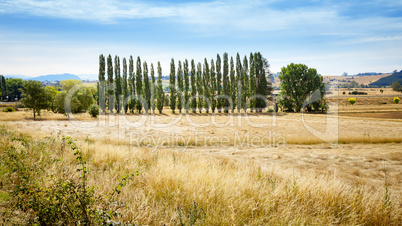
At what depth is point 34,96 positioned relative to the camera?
2938 centimetres

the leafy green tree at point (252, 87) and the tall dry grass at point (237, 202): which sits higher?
the leafy green tree at point (252, 87)

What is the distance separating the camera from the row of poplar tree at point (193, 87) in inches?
2025

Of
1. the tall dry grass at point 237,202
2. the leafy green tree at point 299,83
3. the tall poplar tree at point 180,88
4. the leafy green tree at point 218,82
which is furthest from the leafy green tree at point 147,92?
the tall dry grass at point 237,202

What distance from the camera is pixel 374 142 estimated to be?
1797 centimetres

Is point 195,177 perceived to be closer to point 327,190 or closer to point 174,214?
point 174,214

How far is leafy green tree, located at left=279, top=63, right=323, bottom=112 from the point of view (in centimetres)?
5081

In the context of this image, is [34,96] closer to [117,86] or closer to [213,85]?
[117,86]

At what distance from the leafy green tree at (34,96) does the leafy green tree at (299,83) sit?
1949 inches

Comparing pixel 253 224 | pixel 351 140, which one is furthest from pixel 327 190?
pixel 351 140

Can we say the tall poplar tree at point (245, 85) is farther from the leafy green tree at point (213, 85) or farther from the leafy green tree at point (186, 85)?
the leafy green tree at point (186, 85)

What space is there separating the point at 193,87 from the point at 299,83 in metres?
27.3

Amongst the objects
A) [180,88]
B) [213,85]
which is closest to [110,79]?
[180,88]

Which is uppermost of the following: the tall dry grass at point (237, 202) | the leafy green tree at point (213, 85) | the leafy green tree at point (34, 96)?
the leafy green tree at point (213, 85)

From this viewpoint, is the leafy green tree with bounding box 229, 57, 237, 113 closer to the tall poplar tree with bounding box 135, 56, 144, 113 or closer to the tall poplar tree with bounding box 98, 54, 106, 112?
the tall poplar tree with bounding box 135, 56, 144, 113
